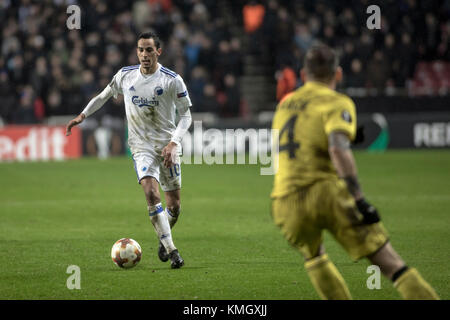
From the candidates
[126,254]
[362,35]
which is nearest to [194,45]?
[362,35]

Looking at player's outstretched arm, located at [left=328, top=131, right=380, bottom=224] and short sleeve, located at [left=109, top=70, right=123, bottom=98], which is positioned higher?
short sleeve, located at [left=109, top=70, right=123, bottom=98]

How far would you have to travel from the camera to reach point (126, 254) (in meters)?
8.09

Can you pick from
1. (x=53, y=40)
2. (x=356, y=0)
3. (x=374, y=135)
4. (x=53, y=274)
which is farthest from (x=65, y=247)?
(x=356, y=0)

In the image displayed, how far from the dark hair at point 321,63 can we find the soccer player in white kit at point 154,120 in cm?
292

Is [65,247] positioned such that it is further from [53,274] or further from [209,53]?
[209,53]

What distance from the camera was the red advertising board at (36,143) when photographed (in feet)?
71.9

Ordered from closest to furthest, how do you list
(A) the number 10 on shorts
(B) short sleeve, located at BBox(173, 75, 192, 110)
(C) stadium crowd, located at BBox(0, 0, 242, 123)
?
1. (B) short sleeve, located at BBox(173, 75, 192, 110)
2. (A) the number 10 on shorts
3. (C) stadium crowd, located at BBox(0, 0, 242, 123)

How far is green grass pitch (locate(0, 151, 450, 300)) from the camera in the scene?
7246 millimetres

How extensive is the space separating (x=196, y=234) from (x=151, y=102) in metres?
2.73

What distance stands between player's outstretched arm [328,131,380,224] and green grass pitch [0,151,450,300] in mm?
1864

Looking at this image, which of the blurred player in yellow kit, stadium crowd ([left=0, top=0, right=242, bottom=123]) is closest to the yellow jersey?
the blurred player in yellow kit

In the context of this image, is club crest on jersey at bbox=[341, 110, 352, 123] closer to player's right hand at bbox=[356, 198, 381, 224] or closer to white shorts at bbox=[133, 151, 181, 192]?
player's right hand at bbox=[356, 198, 381, 224]

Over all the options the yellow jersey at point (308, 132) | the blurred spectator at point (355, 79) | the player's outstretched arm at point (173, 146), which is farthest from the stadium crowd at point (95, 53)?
the yellow jersey at point (308, 132)
